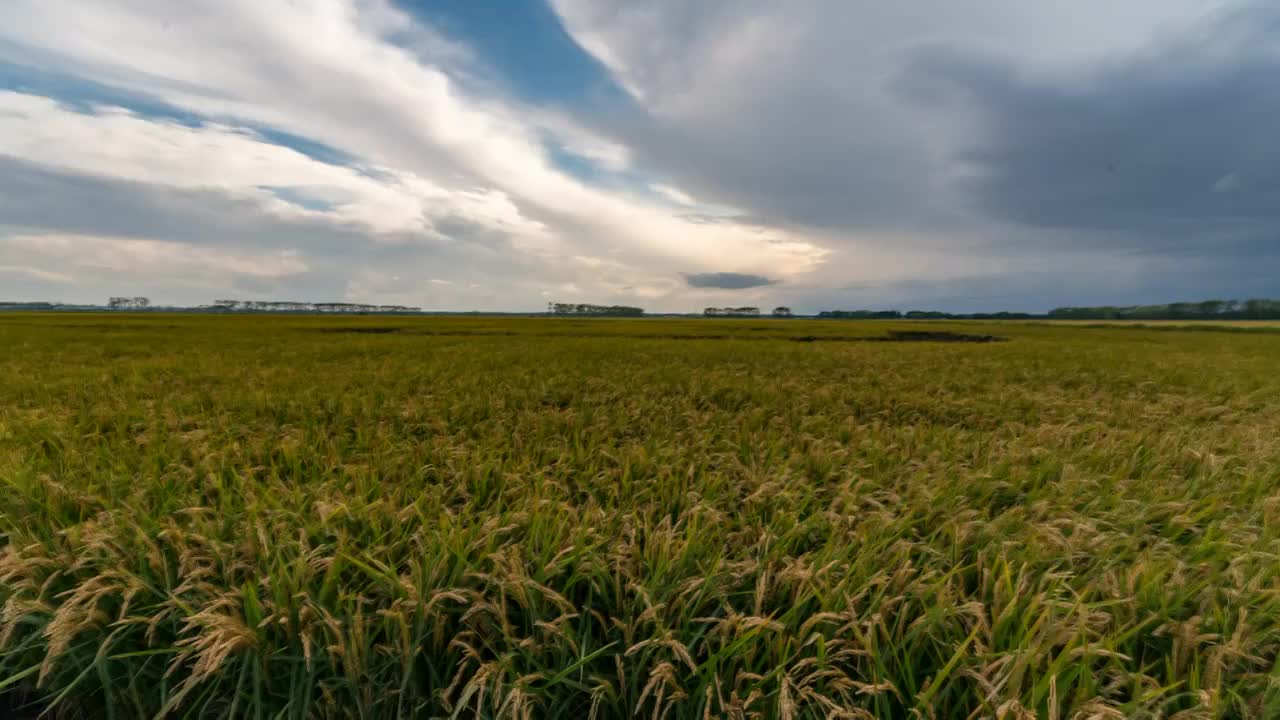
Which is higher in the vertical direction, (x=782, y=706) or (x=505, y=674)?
(x=782, y=706)

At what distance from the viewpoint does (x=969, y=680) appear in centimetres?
193

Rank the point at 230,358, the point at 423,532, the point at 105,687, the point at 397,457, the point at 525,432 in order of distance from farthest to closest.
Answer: the point at 230,358, the point at 525,432, the point at 397,457, the point at 423,532, the point at 105,687

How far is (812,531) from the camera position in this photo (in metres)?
3.15

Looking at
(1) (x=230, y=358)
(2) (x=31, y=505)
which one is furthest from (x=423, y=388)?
(1) (x=230, y=358)

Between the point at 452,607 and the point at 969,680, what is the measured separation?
8.47ft

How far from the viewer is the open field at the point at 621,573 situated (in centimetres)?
188

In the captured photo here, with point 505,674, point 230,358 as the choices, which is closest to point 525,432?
point 505,674

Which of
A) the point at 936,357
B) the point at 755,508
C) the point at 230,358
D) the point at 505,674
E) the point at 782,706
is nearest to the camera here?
the point at 782,706

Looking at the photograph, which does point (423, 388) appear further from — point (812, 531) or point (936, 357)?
point (936, 357)

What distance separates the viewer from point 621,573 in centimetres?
247

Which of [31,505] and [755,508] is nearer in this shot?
[31,505]

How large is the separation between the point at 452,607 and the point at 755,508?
2.39 metres

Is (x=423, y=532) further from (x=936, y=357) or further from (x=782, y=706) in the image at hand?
(x=936, y=357)

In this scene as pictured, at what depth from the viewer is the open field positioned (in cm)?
188
